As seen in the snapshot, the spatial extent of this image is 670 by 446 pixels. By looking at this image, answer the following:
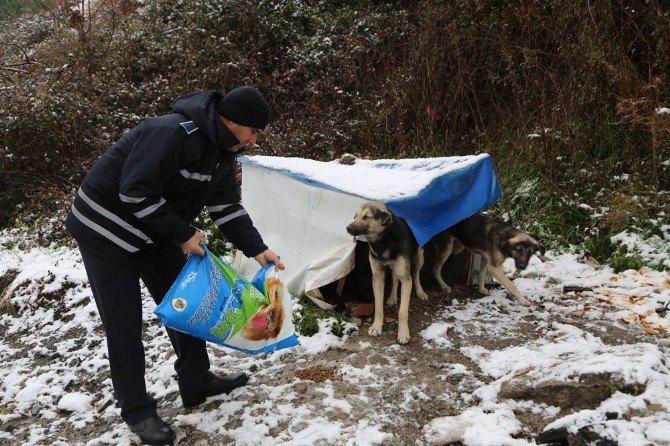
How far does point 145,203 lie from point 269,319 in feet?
3.42

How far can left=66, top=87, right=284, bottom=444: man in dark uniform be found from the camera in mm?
2512

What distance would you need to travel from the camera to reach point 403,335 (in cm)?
407

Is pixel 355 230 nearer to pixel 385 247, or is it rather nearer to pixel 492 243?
pixel 385 247

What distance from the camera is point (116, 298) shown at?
2.73 metres

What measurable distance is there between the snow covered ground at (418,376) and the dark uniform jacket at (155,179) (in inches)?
51.6

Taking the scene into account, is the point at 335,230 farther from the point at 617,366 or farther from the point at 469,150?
the point at 469,150

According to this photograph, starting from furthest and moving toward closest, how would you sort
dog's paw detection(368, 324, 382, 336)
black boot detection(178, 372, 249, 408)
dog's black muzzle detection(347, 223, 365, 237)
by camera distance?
dog's paw detection(368, 324, 382, 336), dog's black muzzle detection(347, 223, 365, 237), black boot detection(178, 372, 249, 408)

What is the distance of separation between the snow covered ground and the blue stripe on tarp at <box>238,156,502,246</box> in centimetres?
86

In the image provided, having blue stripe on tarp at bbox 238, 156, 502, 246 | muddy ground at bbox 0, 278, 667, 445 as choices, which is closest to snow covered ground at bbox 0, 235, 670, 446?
muddy ground at bbox 0, 278, 667, 445

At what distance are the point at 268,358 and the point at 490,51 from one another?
6.33 meters

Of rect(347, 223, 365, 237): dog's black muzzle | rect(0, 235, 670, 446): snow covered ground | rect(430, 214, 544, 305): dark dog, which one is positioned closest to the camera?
rect(0, 235, 670, 446): snow covered ground

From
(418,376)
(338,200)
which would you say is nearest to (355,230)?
(338,200)

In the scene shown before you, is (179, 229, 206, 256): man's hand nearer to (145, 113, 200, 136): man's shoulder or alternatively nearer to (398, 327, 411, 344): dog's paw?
(145, 113, 200, 136): man's shoulder

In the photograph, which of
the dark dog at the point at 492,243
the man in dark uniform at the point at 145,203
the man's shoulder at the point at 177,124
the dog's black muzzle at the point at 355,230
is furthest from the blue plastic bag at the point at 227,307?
the dark dog at the point at 492,243
